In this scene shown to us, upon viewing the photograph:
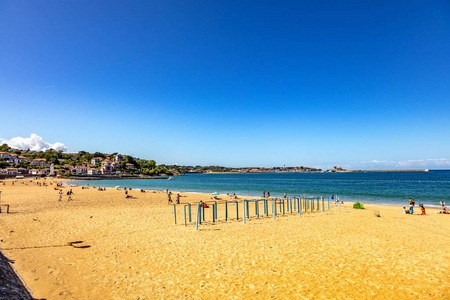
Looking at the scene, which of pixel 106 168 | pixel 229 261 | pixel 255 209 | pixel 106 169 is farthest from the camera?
pixel 106 168

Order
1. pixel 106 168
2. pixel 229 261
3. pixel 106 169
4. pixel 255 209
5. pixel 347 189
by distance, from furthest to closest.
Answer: pixel 106 168 → pixel 106 169 → pixel 347 189 → pixel 255 209 → pixel 229 261

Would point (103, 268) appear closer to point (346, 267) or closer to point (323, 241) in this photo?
point (346, 267)

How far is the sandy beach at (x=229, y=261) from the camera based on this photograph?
6992mm

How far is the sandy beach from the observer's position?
699 cm

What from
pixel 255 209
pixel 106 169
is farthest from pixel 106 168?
pixel 255 209

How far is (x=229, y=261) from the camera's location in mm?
9234

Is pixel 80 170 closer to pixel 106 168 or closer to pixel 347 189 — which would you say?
pixel 106 168

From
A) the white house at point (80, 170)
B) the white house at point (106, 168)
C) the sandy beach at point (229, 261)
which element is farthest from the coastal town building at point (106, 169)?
the sandy beach at point (229, 261)

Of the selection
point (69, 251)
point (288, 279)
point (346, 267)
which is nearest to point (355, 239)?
point (346, 267)

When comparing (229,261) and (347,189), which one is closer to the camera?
(229,261)

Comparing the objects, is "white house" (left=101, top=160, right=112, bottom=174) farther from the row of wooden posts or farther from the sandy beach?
the sandy beach

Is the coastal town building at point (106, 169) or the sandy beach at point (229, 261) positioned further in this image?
the coastal town building at point (106, 169)

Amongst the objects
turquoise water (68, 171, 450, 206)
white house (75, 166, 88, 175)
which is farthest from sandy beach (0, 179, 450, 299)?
white house (75, 166, 88, 175)

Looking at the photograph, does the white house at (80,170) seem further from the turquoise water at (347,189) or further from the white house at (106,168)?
the turquoise water at (347,189)
